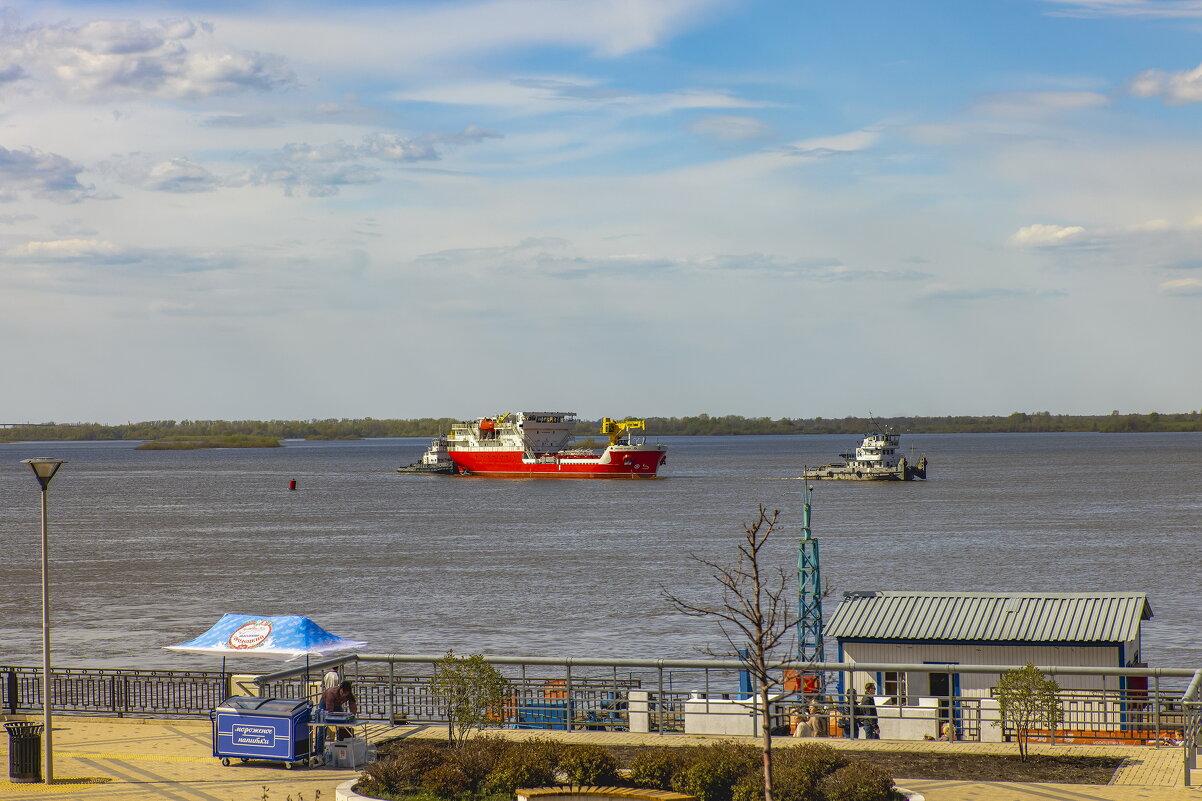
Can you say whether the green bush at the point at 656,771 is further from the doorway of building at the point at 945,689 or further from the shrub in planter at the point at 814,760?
the doorway of building at the point at 945,689

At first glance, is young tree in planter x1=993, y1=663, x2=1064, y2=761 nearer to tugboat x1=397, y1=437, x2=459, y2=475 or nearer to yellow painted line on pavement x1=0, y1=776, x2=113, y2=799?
yellow painted line on pavement x1=0, y1=776, x2=113, y2=799

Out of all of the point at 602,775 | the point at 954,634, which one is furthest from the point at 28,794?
the point at 954,634

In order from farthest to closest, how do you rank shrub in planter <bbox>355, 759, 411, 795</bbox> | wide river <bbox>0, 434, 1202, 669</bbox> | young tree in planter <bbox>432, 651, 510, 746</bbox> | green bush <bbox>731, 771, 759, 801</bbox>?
wide river <bbox>0, 434, 1202, 669</bbox>
young tree in planter <bbox>432, 651, 510, 746</bbox>
shrub in planter <bbox>355, 759, 411, 795</bbox>
green bush <bbox>731, 771, 759, 801</bbox>

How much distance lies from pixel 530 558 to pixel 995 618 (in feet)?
153

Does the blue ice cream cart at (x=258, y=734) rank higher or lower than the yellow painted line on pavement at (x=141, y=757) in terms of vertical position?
higher

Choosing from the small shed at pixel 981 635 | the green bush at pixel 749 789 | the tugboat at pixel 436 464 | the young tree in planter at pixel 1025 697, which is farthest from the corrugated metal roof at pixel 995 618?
the tugboat at pixel 436 464

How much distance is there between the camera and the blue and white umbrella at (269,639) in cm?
1900

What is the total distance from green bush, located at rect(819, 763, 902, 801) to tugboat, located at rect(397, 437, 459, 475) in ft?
521

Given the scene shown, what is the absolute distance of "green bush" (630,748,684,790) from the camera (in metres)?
15.2

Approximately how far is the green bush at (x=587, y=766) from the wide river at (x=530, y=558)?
20.5 metres

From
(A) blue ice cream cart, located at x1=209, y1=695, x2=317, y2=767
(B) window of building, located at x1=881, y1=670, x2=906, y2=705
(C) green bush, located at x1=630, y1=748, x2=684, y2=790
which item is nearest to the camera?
(C) green bush, located at x1=630, y1=748, x2=684, y2=790

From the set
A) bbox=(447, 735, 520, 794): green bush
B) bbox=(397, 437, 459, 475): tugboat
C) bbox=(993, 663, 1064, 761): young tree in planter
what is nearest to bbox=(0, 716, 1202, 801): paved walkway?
bbox=(993, 663, 1064, 761): young tree in planter

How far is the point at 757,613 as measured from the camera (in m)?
12.8

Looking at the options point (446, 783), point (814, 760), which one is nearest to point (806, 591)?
point (814, 760)
